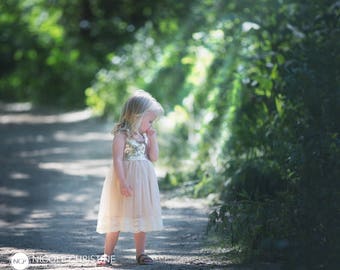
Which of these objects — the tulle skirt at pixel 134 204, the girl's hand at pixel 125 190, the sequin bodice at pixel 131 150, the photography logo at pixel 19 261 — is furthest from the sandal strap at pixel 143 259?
the photography logo at pixel 19 261

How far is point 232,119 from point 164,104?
5.28m

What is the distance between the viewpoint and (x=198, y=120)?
37.8 feet

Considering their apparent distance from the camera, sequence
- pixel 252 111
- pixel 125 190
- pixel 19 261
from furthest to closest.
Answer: pixel 252 111 → pixel 19 261 → pixel 125 190

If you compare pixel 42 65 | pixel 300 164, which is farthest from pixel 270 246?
pixel 42 65

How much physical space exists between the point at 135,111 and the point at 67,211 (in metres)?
3.11

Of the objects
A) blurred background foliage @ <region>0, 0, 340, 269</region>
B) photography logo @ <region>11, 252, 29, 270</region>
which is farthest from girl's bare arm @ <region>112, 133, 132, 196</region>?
photography logo @ <region>11, 252, 29, 270</region>

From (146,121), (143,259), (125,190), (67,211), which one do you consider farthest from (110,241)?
(67,211)

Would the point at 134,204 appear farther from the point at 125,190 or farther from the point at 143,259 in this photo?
the point at 143,259

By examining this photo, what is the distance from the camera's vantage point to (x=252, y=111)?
31.1 ft

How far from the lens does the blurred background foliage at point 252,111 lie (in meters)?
5.52

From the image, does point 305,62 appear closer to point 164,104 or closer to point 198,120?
point 198,120

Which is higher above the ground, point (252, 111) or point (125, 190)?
point (252, 111)

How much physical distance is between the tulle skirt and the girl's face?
0.25 m

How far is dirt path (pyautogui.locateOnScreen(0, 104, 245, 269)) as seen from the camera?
6203mm
